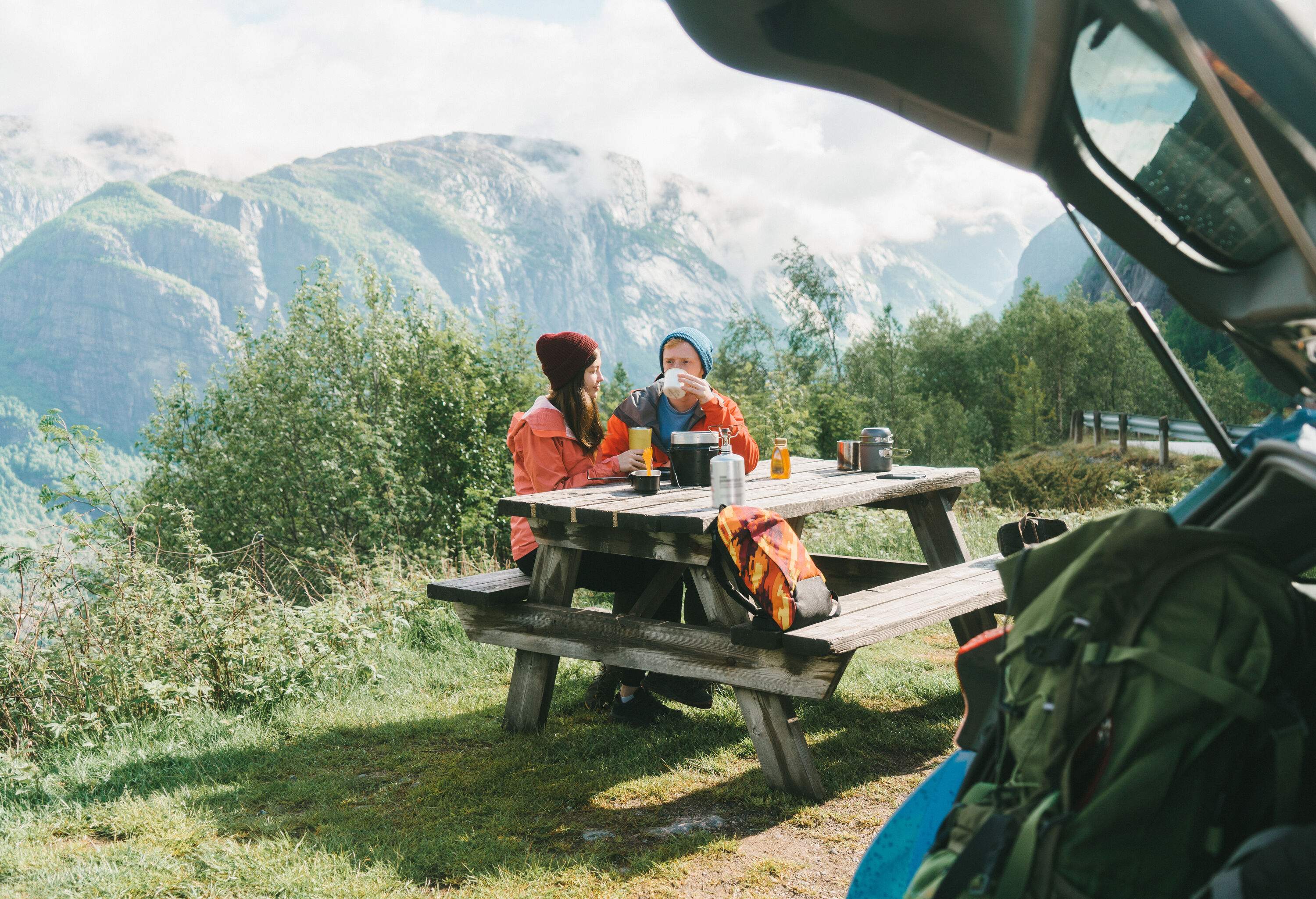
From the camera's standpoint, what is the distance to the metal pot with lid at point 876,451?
4672mm

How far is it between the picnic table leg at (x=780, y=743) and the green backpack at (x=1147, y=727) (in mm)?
1916

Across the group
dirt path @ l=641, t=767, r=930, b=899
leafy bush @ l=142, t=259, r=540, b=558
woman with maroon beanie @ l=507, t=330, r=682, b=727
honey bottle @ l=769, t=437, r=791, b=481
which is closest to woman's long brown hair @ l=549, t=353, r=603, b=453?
woman with maroon beanie @ l=507, t=330, r=682, b=727

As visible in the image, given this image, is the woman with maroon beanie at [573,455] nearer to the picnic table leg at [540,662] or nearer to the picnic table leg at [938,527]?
the picnic table leg at [540,662]

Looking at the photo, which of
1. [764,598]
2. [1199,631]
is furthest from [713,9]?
[764,598]

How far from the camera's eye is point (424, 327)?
69.8 feet

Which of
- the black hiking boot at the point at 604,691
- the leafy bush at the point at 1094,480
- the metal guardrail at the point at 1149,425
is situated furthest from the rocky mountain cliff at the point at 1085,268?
the metal guardrail at the point at 1149,425

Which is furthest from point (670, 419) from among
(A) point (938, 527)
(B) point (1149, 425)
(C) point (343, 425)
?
(B) point (1149, 425)

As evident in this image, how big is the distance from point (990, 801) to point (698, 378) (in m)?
3.26

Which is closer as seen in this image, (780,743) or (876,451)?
(780,743)

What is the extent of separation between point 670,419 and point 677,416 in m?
0.04

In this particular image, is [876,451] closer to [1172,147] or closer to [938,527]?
[938,527]

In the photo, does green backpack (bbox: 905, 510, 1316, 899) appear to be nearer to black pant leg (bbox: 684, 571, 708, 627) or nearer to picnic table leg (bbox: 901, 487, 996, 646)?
black pant leg (bbox: 684, 571, 708, 627)

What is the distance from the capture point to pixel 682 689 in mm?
4012

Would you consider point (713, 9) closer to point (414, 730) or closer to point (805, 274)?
point (414, 730)
